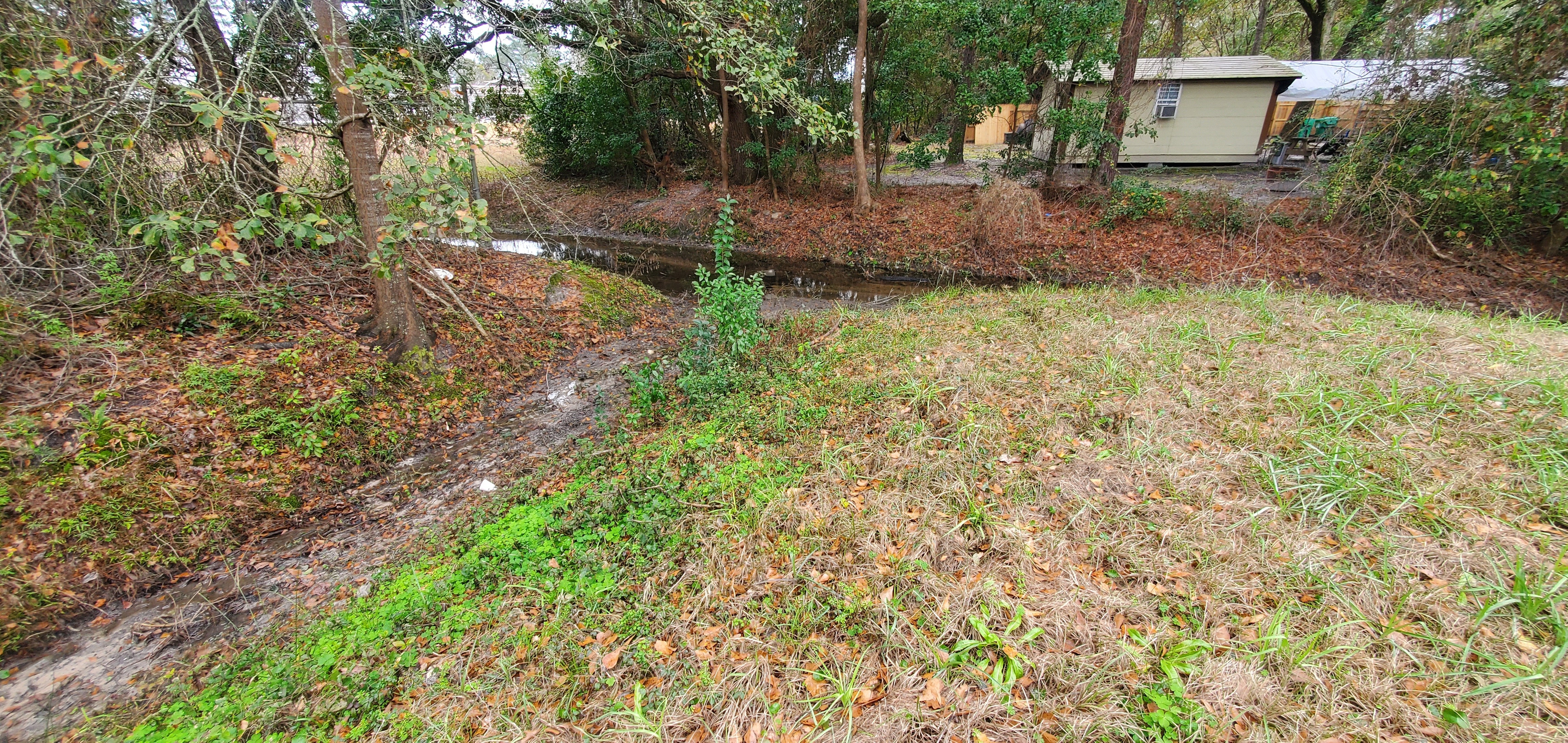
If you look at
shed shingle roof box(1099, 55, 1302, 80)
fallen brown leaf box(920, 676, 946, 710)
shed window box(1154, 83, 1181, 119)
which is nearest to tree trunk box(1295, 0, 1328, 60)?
shed shingle roof box(1099, 55, 1302, 80)

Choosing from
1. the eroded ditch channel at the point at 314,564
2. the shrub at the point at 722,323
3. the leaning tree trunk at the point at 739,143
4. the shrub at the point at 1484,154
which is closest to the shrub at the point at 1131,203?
the shrub at the point at 1484,154

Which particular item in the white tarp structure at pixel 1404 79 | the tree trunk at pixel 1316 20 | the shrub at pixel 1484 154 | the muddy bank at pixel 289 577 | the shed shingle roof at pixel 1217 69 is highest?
the tree trunk at pixel 1316 20

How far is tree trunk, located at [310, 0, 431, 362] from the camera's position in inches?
182

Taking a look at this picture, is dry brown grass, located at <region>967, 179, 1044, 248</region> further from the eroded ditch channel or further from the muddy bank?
the muddy bank

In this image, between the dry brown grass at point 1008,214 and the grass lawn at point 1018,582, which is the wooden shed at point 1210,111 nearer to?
the dry brown grass at point 1008,214

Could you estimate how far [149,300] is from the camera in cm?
500

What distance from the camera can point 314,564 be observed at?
12.8 feet

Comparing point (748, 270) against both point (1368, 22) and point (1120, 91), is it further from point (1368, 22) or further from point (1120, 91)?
point (1368, 22)

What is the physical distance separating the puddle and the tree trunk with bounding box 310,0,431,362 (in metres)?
3.84

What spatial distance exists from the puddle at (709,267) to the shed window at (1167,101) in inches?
414

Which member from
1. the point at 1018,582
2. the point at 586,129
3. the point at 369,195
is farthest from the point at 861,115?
the point at 1018,582

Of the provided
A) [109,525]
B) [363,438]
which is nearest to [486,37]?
[363,438]

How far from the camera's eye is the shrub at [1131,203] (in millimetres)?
11867

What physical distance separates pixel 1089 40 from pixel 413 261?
493 inches
